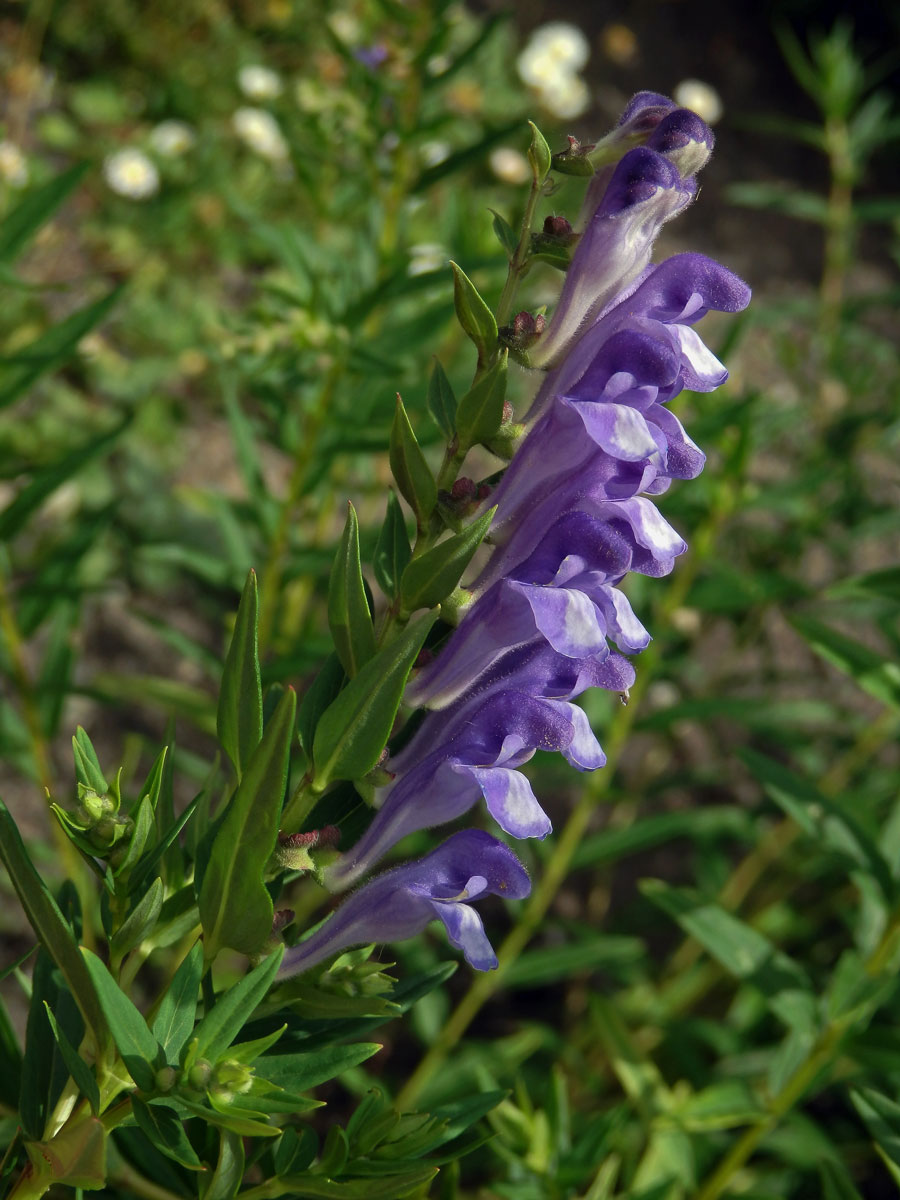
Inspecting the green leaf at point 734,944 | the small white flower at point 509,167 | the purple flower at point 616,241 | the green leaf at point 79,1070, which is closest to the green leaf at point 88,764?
the green leaf at point 79,1070

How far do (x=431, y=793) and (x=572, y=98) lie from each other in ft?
15.6

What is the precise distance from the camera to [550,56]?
5.30 metres

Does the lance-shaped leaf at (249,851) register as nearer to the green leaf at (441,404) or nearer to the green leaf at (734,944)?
the green leaf at (441,404)

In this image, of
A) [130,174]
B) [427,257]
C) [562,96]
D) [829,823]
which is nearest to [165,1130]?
[829,823]

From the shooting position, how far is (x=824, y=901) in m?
3.03

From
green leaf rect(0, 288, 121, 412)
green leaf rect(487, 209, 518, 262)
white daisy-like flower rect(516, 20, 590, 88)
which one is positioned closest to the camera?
green leaf rect(487, 209, 518, 262)

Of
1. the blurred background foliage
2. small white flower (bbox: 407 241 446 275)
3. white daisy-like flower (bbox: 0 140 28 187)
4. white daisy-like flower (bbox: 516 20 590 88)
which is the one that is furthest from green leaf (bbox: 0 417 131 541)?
white daisy-like flower (bbox: 516 20 590 88)

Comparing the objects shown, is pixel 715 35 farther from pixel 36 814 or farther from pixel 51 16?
pixel 36 814

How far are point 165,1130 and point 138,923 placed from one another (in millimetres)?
181

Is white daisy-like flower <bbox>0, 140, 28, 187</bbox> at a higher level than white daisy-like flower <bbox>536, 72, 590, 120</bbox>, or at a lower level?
higher

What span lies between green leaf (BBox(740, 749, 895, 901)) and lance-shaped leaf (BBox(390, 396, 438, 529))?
1.07 meters

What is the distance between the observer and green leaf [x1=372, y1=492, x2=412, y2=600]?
1073mm

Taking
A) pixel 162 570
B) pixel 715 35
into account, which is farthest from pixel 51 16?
pixel 715 35

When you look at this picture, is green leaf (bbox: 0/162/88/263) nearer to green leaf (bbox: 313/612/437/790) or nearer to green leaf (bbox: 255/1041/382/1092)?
green leaf (bbox: 313/612/437/790)
